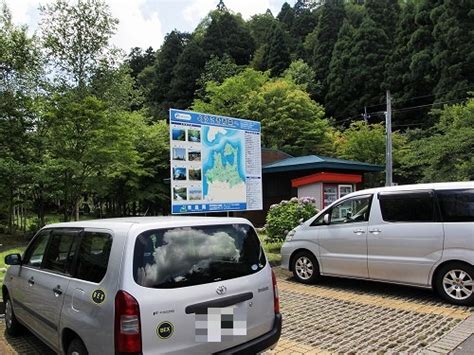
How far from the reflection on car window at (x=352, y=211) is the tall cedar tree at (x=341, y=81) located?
34.8 m

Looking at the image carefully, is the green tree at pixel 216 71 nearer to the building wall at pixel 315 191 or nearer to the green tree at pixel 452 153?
the green tree at pixel 452 153

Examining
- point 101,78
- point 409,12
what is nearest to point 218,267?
point 101,78

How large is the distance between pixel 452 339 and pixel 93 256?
13.5 feet

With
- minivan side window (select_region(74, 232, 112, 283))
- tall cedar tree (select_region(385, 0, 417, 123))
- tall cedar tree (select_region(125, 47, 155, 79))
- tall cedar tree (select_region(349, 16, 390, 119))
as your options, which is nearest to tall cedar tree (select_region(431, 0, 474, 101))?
tall cedar tree (select_region(385, 0, 417, 123))

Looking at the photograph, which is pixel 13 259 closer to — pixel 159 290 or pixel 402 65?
pixel 159 290

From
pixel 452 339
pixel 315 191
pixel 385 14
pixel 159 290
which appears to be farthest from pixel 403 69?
pixel 159 290

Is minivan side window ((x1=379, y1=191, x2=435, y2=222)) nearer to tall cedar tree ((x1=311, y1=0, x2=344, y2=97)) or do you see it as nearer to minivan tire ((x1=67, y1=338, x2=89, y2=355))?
minivan tire ((x1=67, y1=338, x2=89, y2=355))

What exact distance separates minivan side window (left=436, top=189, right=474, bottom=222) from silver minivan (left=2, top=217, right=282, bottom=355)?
3813 millimetres

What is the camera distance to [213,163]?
993 centimetres

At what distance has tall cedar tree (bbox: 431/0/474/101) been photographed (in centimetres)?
3084

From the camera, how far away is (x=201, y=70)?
158 ft

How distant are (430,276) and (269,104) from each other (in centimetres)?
2514

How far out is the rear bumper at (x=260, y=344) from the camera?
11.2 ft

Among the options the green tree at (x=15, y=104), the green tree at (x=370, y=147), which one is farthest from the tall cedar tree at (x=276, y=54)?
the green tree at (x=15, y=104)
